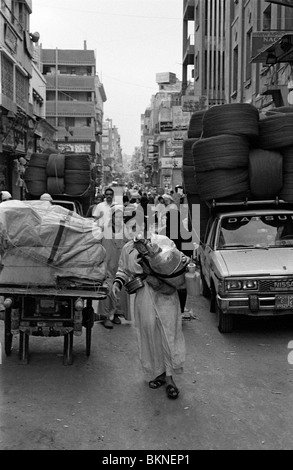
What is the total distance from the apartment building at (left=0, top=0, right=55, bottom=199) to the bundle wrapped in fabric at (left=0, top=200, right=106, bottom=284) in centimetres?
1633

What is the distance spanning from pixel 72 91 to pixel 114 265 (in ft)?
247

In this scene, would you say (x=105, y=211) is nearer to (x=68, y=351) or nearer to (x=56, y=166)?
(x=68, y=351)

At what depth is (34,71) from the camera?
34.0 meters

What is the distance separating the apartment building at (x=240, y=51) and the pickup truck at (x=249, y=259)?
21.4ft

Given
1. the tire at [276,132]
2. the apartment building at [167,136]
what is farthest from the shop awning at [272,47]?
the apartment building at [167,136]

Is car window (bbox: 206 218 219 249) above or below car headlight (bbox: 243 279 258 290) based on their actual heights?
above

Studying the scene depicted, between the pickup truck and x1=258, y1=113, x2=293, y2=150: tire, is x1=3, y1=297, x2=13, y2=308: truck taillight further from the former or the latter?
x1=258, y1=113, x2=293, y2=150: tire

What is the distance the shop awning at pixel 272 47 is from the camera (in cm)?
1489

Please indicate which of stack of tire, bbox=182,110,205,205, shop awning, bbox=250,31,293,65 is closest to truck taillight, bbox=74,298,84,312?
stack of tire, bbox=182,110,205,205

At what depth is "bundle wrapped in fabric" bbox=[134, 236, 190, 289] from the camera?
17.6ft

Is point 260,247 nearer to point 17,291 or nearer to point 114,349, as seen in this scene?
point 114,349

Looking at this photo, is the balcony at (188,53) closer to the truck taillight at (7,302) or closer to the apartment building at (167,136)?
the apartment building at (167,136)

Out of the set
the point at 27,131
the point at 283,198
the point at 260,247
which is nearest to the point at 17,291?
the point at 260,247

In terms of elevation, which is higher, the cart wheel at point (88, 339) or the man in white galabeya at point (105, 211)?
the man in white galabeya at point (105, 211)
